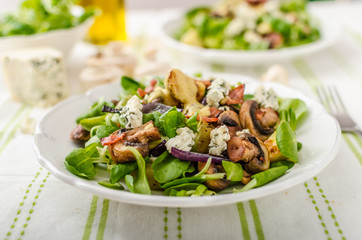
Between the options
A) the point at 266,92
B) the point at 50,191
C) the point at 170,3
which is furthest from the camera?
the point at 170,3

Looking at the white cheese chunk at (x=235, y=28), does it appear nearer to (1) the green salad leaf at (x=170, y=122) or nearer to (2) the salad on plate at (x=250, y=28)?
(2) the salad on plate at (x=250, y=28)

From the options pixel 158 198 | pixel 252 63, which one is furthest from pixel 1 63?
pixel 158 198

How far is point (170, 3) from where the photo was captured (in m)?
7.19

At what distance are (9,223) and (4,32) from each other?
2.18 metres

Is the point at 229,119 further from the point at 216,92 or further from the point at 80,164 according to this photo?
the point at 80,164

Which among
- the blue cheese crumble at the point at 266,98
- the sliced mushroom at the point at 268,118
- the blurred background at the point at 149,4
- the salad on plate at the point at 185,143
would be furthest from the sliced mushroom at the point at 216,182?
the blurred background at the point at 149,4

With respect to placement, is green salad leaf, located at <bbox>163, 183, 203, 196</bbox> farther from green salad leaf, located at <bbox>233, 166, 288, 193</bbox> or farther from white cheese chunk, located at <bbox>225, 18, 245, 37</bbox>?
white cheese chunk, located at <bbox>225, 18, 245, 37</bbox>

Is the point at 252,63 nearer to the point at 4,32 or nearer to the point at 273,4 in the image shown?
the point at 273,4

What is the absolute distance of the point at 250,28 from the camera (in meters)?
3.41

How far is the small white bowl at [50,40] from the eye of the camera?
3145mm

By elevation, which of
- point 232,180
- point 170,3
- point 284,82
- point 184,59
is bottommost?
point 170,3

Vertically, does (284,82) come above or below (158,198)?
below

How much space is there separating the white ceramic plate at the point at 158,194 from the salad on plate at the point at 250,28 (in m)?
1.03

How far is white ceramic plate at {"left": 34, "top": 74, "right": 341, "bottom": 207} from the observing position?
1.35 m
